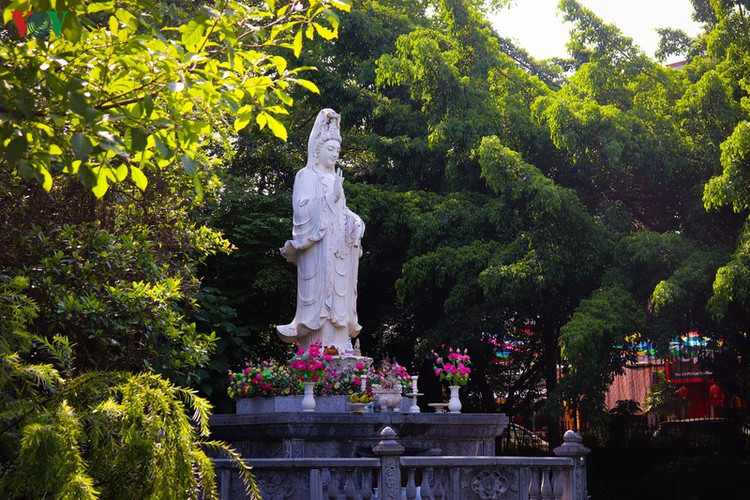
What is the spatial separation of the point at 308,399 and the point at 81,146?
667 centimetres

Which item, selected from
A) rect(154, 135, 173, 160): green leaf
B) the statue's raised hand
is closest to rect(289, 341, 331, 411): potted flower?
the statue's raised hand

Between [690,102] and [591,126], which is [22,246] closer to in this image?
[591,126]

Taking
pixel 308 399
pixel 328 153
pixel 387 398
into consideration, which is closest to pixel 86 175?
pixel 308 399

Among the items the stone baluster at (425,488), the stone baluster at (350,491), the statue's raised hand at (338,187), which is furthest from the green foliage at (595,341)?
the stone baluster at (350,491)

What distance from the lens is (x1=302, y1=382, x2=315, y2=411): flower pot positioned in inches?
421

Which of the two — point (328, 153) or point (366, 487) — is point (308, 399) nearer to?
point (366, 487)

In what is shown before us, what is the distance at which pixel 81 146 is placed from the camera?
4379mm

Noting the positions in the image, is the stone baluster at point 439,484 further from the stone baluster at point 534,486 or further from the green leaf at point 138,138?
the green leaf at point 138,138

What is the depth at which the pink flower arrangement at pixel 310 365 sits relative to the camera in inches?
437

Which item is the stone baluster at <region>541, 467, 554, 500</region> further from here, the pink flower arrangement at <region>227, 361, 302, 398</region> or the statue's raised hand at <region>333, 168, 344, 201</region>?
the statue's raised hand at <region>333, 168, 344, 201</region>

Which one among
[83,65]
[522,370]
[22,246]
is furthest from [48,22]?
[522,370]

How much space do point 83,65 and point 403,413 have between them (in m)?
6.28

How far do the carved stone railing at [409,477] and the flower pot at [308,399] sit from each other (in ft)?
5.92

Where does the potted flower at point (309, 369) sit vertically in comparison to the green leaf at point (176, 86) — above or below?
below
